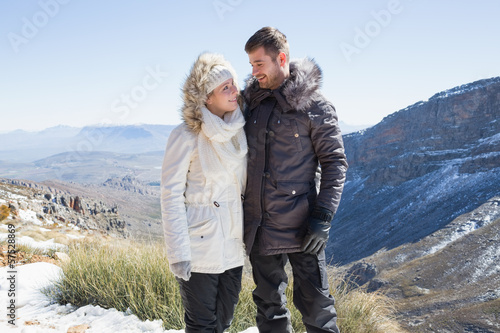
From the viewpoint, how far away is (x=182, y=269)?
222cm

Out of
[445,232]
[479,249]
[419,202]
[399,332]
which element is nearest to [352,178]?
[419,202]

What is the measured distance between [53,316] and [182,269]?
2.22 metres

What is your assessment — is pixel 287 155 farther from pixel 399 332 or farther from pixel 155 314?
pixel 399 332

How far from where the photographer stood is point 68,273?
4180 millimetres

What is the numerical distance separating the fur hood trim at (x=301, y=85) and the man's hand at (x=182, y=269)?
1169 millimetres

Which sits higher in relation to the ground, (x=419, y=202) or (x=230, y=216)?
(x=230, y=216)

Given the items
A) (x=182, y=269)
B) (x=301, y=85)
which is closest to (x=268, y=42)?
(x=301, y=85)

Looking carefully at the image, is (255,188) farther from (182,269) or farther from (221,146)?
(182,269)

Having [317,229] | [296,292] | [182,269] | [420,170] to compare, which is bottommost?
[420,170]

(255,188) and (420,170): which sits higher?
(255,188)

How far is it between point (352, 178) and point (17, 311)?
423 feet

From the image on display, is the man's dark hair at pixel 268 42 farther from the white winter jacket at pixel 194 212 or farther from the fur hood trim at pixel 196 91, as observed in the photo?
the white winter jacket at pixel 194 212

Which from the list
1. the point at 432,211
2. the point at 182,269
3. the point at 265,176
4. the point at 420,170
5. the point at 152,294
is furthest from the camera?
the point at 420,170

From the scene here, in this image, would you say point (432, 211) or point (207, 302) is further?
point (432, 211)
